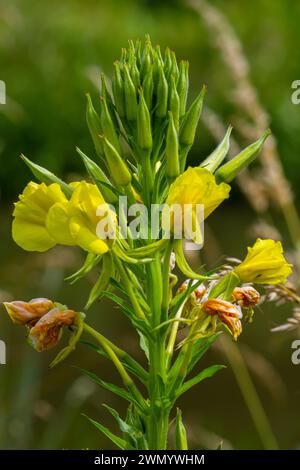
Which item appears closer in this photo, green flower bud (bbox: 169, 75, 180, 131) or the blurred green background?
green flower bud (bbox: 169, 75, 180, 131)

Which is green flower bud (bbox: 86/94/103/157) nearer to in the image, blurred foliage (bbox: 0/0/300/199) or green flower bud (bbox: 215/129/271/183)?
green flower bud (bbox: 215/129/271/183)

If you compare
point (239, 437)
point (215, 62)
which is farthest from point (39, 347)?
point (215, 62)

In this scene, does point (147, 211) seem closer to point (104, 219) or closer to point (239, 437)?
point (104, 219)

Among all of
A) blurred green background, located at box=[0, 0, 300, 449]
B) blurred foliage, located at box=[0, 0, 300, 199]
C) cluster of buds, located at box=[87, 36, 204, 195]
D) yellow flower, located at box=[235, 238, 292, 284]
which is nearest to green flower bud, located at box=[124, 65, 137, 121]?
cluster of buds, located at box=[87, 36, 204, 195]

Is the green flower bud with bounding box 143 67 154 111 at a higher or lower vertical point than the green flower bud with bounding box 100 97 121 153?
higher

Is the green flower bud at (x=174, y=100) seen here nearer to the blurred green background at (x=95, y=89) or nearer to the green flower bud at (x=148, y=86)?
the green flower bud at (x=148, y=86)

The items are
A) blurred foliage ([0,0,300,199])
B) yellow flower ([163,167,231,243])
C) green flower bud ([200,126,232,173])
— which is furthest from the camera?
blurred foliage ([0,0,300,199])

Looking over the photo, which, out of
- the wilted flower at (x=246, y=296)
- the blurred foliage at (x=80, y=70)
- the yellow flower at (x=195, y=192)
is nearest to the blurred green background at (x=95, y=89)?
the blurred foliage at (x=80, y=70)
